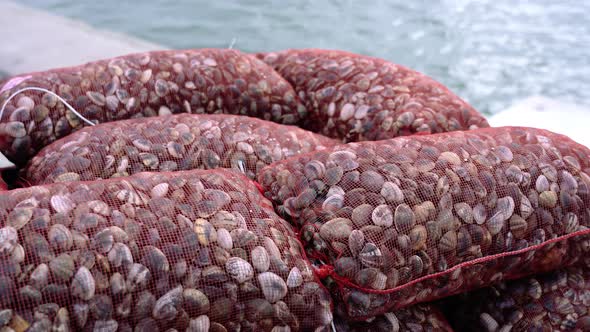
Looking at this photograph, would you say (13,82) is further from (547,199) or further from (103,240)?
(547,199)

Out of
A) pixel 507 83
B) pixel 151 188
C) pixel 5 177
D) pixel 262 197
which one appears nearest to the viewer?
pixel 151 188

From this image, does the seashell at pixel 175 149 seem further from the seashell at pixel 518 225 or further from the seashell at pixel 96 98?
the seashell at pixel 518 225

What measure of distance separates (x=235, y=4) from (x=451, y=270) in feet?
7.97

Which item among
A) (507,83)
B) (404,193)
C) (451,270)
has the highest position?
(404,193)

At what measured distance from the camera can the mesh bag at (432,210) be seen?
39.3 inches

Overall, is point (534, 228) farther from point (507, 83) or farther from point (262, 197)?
point (507, 83)

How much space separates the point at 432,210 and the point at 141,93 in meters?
0.65

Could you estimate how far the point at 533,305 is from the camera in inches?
45.8

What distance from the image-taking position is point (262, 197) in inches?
42.1

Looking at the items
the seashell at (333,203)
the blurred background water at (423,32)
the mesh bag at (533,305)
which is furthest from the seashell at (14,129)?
the blurred background water at (423,32)

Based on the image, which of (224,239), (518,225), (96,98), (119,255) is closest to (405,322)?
(518,225)

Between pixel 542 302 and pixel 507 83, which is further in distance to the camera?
pixel 507 83

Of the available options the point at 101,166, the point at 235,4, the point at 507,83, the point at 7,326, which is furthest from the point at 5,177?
the point at 235,4

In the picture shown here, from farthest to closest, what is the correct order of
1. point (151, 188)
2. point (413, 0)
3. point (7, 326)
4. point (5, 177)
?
point (413, 0) < point (5, 177) < point (151, 188) < point (7, 326)
